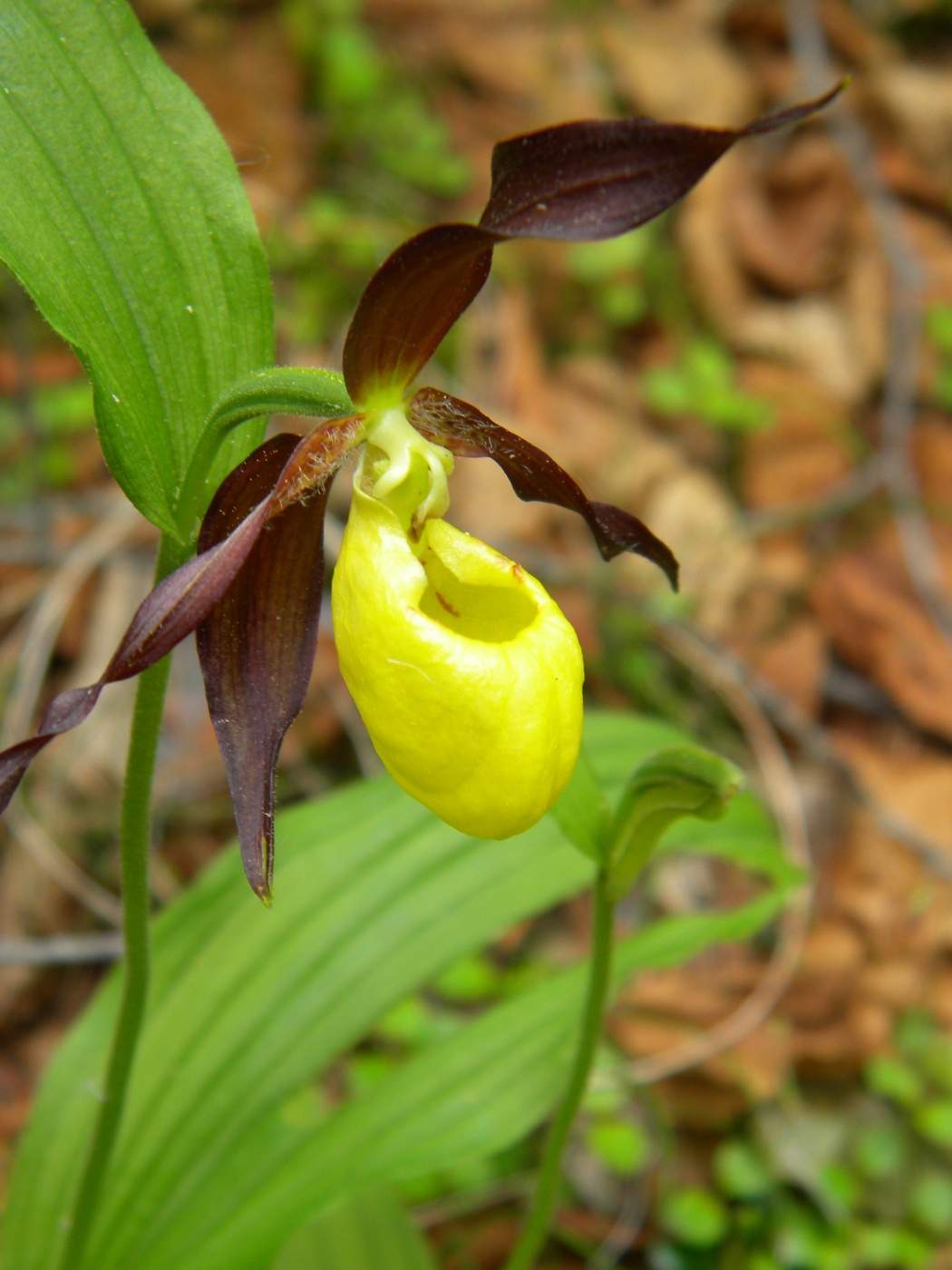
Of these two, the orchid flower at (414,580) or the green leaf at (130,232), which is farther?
the green leaf at (130,232)

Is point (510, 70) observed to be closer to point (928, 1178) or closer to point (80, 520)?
point (80, 520)

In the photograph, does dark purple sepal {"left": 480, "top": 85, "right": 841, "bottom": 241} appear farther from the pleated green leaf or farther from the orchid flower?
the pleated green leaf

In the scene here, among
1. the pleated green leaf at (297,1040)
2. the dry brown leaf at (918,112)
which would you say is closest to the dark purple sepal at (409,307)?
the pleated green leaf at (297,1040)

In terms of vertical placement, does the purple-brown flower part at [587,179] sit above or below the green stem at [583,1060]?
above

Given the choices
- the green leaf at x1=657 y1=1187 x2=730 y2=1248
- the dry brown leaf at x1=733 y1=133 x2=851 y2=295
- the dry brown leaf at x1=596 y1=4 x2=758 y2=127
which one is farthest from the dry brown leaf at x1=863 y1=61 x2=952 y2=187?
the green leaf at x1=657 y1=1187 x2=730 y2=1248

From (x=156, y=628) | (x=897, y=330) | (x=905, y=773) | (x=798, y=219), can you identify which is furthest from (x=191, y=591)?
(x=798, y=219)

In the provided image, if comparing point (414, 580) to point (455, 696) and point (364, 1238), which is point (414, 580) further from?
point (364, 1238)

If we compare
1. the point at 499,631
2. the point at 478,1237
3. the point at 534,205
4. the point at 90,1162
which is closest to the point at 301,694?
the point at 499,631

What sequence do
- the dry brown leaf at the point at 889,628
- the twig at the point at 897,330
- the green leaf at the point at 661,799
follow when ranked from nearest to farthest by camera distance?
1. the green leaf at the point at 661,799
2. the dry brown leaf at the point at 889,628
3. the twig at the point at 897,330

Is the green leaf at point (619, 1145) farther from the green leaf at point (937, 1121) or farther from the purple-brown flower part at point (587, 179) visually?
the purple-brown flower part at point (587, 179)
